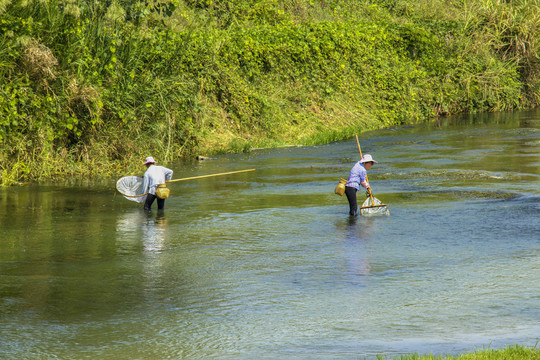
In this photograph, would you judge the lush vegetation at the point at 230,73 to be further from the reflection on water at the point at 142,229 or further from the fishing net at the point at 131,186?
the reflection on water at the point at 142,229

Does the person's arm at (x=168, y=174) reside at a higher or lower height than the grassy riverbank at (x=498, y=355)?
higher

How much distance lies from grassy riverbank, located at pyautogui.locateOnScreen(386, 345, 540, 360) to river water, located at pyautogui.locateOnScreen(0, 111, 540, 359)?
1.01ft

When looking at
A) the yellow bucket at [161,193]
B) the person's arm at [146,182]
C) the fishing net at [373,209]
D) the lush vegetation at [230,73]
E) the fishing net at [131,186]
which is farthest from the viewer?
the lush vegetation at [230,73]

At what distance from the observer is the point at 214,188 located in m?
18.3

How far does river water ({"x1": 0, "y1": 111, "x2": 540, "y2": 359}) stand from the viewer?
289 inches

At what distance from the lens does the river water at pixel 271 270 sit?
734 centimetres

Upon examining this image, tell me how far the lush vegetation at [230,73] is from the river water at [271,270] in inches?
96.7

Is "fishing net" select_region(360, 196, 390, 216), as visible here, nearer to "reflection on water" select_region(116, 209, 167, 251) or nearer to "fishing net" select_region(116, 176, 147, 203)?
"reflection on water" select_region(116, 209, 167, 251)

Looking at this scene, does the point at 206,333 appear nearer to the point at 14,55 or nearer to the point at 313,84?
the point at 14,55

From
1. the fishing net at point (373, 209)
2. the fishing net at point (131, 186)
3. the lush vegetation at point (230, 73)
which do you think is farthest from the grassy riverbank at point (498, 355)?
the lush vegetation at point (230, 73)

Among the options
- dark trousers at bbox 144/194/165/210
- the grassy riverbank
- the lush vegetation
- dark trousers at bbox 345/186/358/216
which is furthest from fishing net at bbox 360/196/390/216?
the lush vegetation

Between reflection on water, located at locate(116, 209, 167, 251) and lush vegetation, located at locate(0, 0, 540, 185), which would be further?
lush vegetation, located at locate(0, 0, 540, 185)

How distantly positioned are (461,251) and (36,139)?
1212 centimetres

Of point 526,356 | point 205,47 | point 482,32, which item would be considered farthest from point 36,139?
point 482,32
